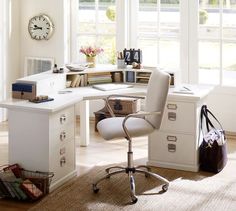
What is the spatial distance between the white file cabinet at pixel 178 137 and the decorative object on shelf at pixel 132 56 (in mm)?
702

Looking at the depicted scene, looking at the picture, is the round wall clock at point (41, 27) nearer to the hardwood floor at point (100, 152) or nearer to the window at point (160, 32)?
the window at point (160, 32)

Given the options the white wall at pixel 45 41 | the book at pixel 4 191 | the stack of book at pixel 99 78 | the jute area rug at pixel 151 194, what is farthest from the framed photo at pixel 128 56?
the book at pixel 4 191

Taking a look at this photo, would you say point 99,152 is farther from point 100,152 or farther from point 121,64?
point 121,64

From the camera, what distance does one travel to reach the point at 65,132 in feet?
14.5

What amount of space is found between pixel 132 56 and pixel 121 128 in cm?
127

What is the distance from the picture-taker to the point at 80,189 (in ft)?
14.2

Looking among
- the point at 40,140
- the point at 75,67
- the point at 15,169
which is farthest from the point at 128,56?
the point at 15,169

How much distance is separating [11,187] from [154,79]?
1393 mm

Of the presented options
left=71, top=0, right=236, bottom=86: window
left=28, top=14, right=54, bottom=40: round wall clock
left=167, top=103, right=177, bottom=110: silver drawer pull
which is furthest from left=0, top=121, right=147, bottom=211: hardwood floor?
left=28, top=14, right=54, bottom=40: round wall clock

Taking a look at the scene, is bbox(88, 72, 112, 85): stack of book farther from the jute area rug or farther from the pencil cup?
the jute area rug

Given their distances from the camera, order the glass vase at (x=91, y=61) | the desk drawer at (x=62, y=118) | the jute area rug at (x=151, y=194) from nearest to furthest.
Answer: the jute area rug at (x=151, y=194)
the desk drawer at (x=62, y=118)
the glass vase at (x=91, y=61)

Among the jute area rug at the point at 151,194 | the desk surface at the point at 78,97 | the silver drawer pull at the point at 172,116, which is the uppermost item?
the desk surface at the point at 78,97

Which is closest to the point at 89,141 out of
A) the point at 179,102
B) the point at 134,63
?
the point at 134,63

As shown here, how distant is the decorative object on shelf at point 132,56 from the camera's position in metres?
5.25
